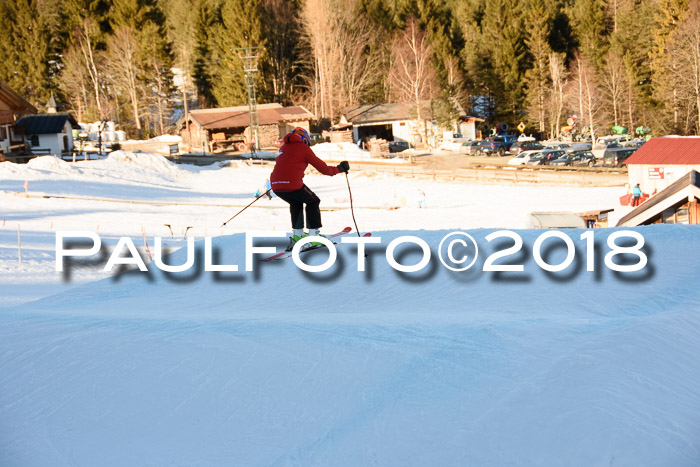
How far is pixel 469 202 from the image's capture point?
31.4 metres

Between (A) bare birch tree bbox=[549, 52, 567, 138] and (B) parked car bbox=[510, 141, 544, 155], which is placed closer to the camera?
(B) parked car bbox=[510, 141, 544, 155]

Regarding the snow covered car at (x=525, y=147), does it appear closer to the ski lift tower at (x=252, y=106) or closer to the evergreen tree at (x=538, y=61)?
the evergreen tree at (x=538, y=61)

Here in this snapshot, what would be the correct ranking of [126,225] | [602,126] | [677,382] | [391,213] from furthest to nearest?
[602,126] < [391,213] < [126,225] < [677,382]

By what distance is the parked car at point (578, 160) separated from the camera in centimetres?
4319

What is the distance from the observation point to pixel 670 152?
28.5 m

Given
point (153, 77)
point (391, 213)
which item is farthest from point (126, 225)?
point (153, 77)

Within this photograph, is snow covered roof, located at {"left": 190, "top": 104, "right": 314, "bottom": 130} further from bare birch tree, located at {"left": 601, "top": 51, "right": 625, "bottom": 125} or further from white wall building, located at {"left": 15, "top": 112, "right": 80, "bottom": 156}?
bare birch tree, located at {"left": 601, "top": 51, "right": 625, "bottom": 125}

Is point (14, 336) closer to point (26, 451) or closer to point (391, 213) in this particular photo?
point (26, 451)

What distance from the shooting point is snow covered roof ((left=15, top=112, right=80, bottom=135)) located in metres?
47.0

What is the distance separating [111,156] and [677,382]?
42.9 meters

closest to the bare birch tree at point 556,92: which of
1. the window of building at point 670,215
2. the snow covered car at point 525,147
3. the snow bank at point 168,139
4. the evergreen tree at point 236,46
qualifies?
the snow covered car at point 525,147

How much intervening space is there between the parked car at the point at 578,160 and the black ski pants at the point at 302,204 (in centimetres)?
3814

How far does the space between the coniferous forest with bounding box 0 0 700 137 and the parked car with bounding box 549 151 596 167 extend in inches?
783

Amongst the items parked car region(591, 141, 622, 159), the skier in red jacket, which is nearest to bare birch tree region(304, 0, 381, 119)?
parked car region(591, 141, 622, 159)
